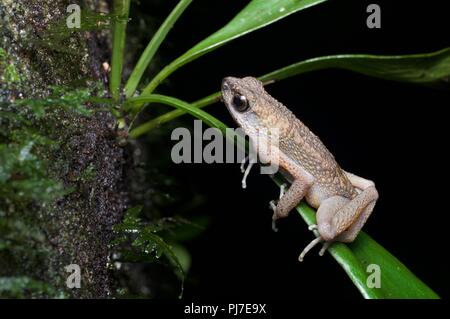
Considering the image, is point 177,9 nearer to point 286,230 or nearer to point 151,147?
point 151,147

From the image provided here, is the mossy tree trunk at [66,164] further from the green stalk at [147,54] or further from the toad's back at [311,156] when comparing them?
the toad's back at [311,156]

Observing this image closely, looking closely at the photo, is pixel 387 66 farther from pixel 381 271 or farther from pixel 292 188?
pixel 381 271

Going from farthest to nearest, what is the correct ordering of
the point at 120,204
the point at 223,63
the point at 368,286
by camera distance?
the point at 223,63
the point at 120,204
the point at 368,286

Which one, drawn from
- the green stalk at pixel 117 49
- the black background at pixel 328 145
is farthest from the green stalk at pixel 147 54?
the black background at pixel 328 145

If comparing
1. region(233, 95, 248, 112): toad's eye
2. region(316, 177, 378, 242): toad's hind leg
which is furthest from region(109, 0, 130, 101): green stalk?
region(316, 177, 378, 242): toad's hind leg

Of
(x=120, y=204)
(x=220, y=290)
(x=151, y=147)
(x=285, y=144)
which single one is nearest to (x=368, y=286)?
(x=285, y=144)

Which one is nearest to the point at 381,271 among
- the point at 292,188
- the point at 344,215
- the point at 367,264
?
the point at 367,264
